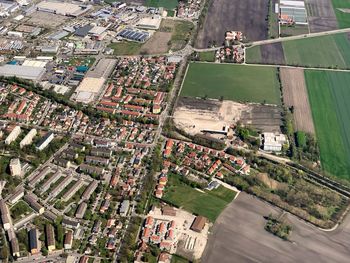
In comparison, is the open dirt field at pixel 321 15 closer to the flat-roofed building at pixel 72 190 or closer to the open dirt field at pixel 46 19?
the open dirt field at pixel 46 19

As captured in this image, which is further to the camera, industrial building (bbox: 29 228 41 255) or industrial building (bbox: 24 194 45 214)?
industrial building (bbox: 24 194 45 214)

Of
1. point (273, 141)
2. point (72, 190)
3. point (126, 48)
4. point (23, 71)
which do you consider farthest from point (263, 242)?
point (23, 71)

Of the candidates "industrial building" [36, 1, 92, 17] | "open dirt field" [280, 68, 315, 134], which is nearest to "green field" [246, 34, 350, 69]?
"open dirt field" [280, 68, 315, 134]

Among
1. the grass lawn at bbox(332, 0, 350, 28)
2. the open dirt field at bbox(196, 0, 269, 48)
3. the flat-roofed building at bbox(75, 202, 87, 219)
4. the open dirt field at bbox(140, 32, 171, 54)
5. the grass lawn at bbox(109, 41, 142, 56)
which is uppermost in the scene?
the flat-roofed building at bbox(75, 202, 87, 219)

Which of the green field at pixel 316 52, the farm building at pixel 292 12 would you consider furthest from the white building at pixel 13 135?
the farm building at pixel 292 12

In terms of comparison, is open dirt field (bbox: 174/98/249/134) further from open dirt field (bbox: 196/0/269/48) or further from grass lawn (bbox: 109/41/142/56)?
open dirt field (bbox: 196/0/269/48)
